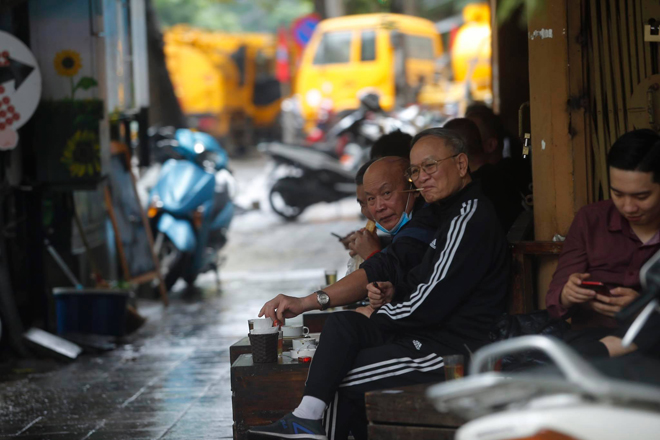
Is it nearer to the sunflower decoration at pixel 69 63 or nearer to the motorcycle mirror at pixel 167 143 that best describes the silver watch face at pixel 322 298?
the sunflower decoration at pixel 69 63

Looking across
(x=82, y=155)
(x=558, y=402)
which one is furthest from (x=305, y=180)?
(x=558, y=402)

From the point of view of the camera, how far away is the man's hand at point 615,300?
10.1ft

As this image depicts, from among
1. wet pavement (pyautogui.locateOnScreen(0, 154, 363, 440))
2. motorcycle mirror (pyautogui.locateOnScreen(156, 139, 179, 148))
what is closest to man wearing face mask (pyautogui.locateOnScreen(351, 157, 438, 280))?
wet pavement (pyautogui.locateOnScreen(0, 154, 363, 440))

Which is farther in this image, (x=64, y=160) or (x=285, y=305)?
(x=64, y=160)

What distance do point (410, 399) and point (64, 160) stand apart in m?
4.54

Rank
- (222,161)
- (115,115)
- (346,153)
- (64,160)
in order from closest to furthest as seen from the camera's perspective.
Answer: (64,160), (115,115), (222,161), (346,153)

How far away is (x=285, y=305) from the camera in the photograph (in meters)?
3.75

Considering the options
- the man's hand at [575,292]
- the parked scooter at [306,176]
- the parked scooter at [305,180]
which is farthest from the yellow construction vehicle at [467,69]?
the man's hand at [575,292]

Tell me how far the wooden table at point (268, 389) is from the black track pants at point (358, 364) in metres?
0.17

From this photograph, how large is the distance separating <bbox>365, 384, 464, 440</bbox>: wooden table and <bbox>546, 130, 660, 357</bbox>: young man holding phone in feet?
1.78

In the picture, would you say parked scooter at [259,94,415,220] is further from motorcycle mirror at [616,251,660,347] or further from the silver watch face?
motorcycle mirror at [616,251,660,347]

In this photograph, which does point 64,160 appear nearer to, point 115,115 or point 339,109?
point 115,115

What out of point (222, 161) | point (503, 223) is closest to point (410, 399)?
point (503, 223)

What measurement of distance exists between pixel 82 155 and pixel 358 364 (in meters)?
4.02
